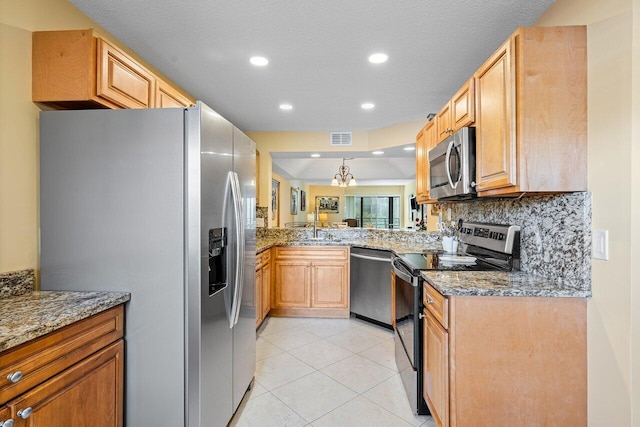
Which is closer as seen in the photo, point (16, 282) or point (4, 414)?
point (4, 414)

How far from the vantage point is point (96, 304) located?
1.34m

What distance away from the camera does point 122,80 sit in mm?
1752

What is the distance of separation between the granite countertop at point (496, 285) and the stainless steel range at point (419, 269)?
157 millimetres

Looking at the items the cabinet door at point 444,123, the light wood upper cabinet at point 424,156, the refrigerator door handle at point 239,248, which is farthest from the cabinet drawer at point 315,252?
the refrigerator door handle at point 239,248

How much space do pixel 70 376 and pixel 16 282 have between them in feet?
1.95

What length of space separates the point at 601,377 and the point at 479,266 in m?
0.88

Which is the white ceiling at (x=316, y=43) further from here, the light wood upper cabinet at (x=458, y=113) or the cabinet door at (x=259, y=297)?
the cabinet door at (x=259, y=297)

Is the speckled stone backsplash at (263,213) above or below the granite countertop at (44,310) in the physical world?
above

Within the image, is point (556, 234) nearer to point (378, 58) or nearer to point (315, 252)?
point (378, 58)

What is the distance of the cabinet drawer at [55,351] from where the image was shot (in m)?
1.00

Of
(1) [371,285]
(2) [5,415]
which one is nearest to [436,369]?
(2) [5,415]

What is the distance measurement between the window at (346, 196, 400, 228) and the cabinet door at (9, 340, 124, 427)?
10096mm

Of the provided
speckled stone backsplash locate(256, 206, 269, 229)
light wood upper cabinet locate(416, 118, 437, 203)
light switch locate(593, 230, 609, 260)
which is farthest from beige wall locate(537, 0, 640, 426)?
speckled stone backsplash locate(256, 206, 269, 229)

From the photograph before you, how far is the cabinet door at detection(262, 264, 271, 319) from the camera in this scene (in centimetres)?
348
